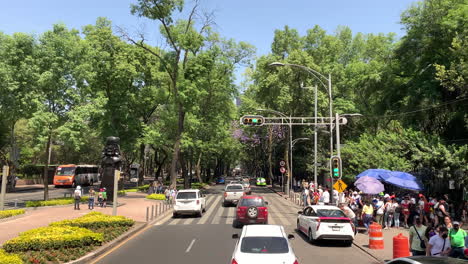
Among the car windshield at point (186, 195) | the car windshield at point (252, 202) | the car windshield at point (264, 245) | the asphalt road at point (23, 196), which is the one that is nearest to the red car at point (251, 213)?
the car windshield at point (252, 202)

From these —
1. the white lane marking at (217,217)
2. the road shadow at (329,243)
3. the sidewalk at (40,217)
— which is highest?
the road shadow at (329,243)

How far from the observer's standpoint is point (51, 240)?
1170 centimetres

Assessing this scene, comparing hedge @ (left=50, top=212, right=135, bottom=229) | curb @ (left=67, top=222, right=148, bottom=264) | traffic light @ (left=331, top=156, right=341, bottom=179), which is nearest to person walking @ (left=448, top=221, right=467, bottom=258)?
curb @ (left=67, top=222, right=148, bottom=264)

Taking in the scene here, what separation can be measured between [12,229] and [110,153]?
503 inches

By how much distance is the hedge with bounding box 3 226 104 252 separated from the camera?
1144 cm

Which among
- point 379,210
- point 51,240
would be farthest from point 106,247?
point 379,210

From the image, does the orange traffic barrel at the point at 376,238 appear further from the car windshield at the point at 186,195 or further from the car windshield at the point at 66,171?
the car windshield at the point at 66,171

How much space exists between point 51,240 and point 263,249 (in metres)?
7.42

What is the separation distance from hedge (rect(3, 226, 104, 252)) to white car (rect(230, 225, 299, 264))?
632cm

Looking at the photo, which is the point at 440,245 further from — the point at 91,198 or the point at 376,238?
the point at 91,198

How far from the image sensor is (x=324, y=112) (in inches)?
1813

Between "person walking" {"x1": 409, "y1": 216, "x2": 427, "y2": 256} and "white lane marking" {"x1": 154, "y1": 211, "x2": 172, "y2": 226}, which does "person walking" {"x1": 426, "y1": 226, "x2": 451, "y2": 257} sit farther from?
"white lane marking" {"x1": 154, "y1": 211, "x2": 172, "y2": 226}

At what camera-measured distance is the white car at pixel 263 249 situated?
817cm

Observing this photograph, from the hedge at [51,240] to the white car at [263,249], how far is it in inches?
249
